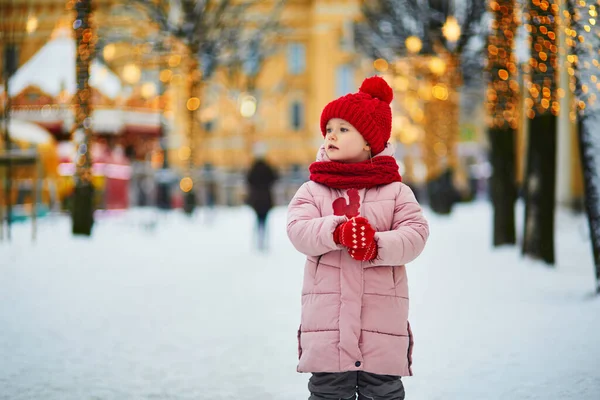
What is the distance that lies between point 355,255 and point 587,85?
381 cm

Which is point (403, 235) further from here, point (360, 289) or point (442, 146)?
point (442, 146)

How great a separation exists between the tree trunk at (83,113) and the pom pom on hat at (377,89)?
32.8 feet

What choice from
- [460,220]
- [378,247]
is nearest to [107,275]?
[378,247]

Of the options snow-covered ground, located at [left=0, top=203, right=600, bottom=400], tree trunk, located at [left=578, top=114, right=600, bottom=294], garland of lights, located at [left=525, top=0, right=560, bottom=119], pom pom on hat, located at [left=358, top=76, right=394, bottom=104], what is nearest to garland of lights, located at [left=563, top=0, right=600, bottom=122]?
tree trunk, located at [left=578, top=114, right=600, bottom=294]

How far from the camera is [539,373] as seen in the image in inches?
167

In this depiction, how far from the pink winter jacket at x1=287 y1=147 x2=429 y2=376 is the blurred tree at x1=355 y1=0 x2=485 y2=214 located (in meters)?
15.3

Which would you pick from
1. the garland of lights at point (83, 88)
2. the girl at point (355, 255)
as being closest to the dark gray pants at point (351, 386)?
the girl at point (355, 255)

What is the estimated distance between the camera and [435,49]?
20031 mm

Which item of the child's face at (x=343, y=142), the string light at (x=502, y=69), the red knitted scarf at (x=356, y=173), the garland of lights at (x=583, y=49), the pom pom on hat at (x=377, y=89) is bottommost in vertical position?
the red knitted scarf at (x=356, y=173)

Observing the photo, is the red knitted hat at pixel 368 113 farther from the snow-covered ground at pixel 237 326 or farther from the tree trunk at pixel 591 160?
the tree trunk at pixel 591 160

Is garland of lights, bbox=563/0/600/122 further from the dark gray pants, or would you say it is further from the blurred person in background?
the blurred person in background

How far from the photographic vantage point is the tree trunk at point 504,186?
11.2 meters

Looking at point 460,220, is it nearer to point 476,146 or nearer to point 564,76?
point 564,76

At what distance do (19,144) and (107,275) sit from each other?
5961 millimetres
